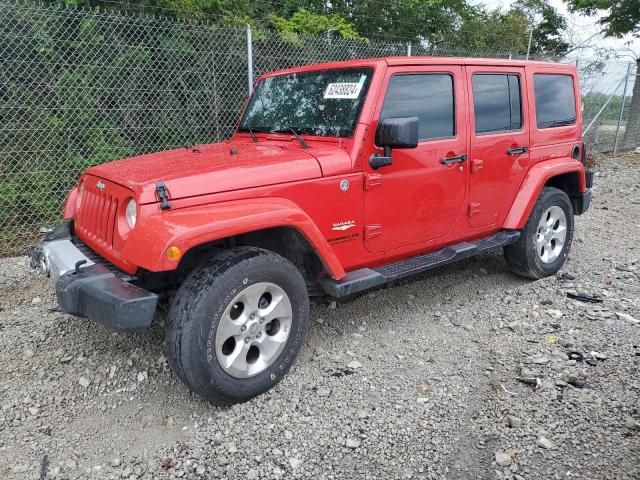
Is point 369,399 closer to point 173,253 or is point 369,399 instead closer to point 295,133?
point 173,253

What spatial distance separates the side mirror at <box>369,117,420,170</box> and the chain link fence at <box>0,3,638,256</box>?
374 centimetres

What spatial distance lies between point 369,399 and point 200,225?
1.40 m

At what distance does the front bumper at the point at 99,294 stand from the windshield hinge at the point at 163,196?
1.44 feet

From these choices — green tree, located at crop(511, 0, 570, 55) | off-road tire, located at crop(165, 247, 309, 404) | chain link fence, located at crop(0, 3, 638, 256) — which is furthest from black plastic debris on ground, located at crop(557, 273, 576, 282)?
green tree, located at crop(511, 0, 570, 55)

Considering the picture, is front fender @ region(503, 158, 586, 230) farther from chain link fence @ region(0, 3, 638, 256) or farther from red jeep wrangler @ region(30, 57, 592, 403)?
chain link fence @ region(0, 3, 638, 256)

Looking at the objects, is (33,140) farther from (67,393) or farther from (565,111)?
(565,111)

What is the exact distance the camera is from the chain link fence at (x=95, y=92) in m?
5.50

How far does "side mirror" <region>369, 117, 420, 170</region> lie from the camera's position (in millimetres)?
2943

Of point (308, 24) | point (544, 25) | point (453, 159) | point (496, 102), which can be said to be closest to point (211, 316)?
point (453, 159)

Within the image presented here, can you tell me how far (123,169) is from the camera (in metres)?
3.02

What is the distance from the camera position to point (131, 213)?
2.65 meters

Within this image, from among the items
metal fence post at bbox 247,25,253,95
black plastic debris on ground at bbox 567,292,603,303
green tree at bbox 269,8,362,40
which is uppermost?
green tree at bbox 269,8,362,40

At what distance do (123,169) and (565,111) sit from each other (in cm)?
388

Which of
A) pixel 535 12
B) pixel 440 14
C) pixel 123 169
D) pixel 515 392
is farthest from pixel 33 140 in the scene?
pixel 535 12
